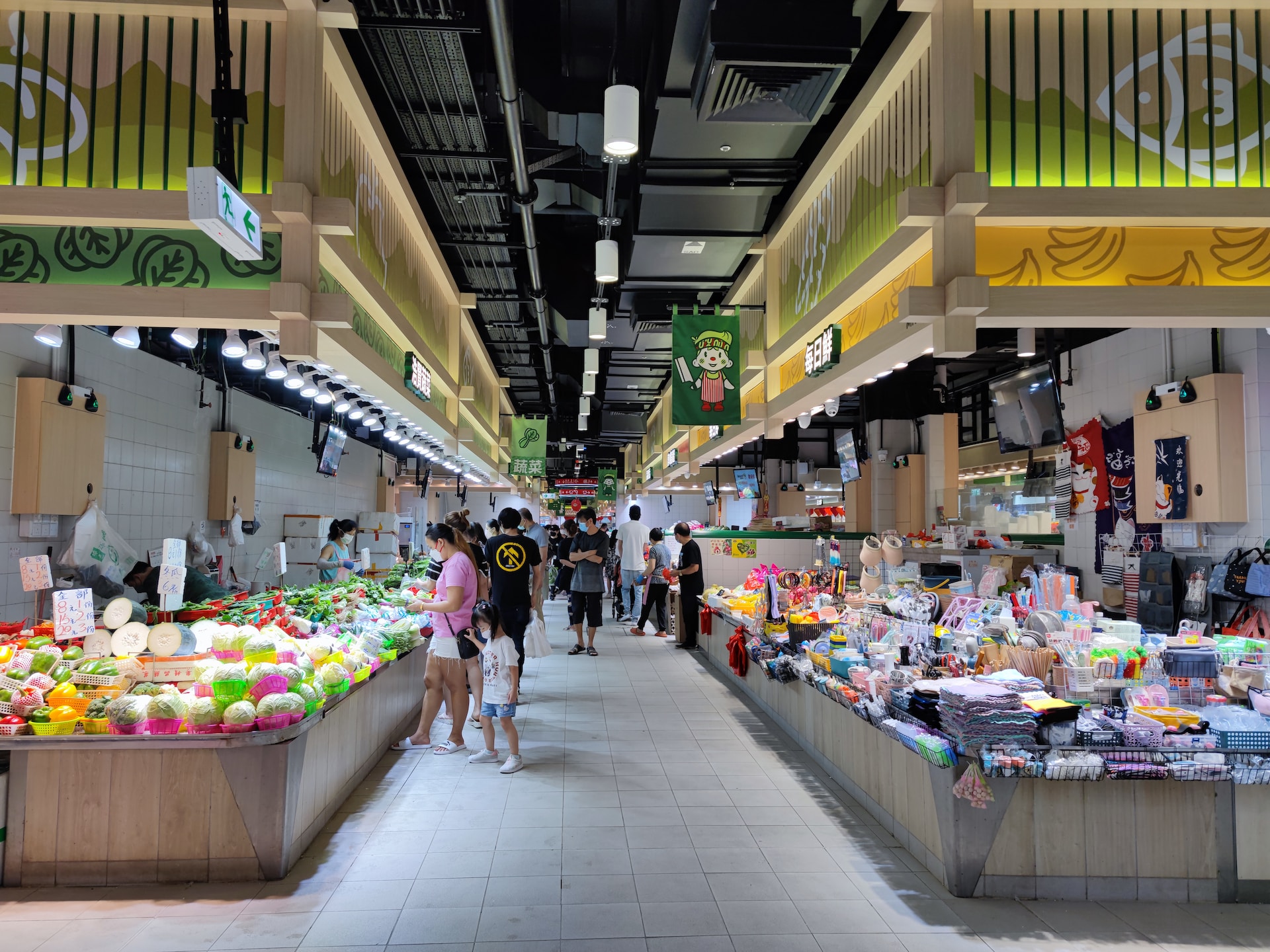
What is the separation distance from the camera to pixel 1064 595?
6.38 m

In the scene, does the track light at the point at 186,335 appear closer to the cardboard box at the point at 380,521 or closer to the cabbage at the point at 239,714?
the cabbage at the point at 239,714

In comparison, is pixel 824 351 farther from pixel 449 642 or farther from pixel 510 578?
pixel 449 642

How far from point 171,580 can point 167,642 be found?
0.38 meters

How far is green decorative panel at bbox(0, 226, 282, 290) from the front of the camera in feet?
14.6

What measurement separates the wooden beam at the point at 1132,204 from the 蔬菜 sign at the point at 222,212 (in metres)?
3.72

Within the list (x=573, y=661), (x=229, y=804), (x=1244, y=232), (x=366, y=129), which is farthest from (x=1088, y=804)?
(x=573, y=661)

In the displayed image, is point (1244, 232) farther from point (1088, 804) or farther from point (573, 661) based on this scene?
point (573, 661)

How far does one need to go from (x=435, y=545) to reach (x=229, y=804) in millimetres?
2962

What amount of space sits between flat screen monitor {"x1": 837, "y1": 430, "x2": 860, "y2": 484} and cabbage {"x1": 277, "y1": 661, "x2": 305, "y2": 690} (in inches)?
423

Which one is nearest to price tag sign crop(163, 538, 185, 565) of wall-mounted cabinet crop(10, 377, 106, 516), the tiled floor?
the tiled floor

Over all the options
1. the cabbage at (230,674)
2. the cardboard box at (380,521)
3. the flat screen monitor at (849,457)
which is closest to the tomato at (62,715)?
the cabbage at (230,674)

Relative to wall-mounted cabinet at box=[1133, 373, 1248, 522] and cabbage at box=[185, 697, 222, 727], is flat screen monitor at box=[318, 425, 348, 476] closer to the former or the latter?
cabbage at box=[185, 697, 222, 727]

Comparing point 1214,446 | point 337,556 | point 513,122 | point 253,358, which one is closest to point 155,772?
point 253,358

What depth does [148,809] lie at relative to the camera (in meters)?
3.98
